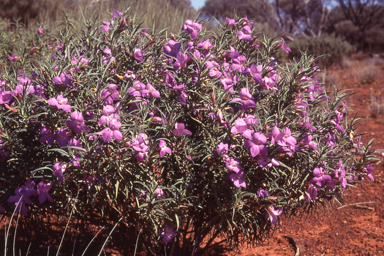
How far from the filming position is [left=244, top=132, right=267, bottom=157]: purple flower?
4.87ft

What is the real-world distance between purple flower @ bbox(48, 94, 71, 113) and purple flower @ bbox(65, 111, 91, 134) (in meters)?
0.03

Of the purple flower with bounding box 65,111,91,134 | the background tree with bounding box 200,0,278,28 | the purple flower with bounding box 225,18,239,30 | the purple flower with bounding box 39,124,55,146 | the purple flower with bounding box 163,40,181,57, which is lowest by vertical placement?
the purple flower with bounding box 39,124,55,146

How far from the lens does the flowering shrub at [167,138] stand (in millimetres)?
1526

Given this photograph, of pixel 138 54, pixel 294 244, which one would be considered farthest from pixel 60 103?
pixel 294 244

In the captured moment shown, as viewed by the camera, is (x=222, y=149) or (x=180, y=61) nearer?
(x=222, y=149)

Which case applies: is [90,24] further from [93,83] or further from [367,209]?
[367,209]

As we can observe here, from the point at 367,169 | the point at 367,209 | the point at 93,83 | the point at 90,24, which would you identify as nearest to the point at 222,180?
the point at 93,83

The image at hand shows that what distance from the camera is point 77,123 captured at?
4.85ft

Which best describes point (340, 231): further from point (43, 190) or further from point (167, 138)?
point (43, 190)

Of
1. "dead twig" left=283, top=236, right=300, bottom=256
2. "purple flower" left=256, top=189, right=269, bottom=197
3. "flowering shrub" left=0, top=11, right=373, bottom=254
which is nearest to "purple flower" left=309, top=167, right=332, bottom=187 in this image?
"flowering shrub" left=0, top=11, right=373, bottom=254

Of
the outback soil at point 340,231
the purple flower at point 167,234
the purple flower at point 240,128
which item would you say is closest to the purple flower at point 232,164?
the purple flower at point 240,128

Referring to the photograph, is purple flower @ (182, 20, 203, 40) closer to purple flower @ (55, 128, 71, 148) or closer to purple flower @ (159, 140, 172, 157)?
purple flower @ (159, 140, 172, 157)

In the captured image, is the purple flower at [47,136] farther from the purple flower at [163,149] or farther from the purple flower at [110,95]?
the purple flower at [163,149]

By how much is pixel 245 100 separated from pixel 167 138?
381 mm
